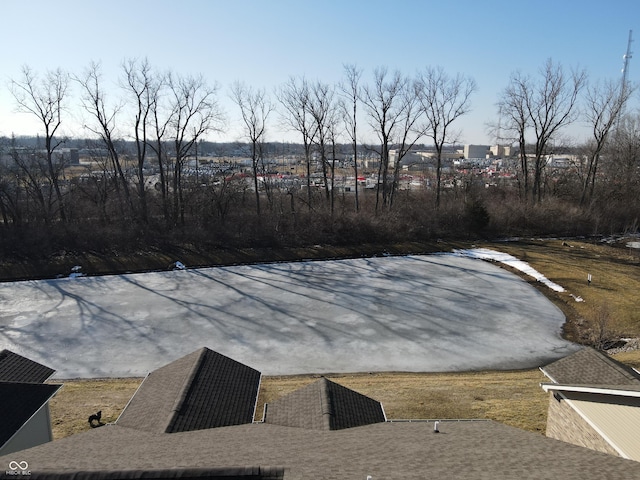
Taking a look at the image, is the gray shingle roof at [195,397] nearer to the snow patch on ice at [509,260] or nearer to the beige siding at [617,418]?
the beige siding at [617,418]

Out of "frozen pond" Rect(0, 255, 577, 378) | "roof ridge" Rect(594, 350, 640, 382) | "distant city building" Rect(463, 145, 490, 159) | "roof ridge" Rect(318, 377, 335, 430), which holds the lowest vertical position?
"frozen pond" Rect(0, 255, 577, 378)

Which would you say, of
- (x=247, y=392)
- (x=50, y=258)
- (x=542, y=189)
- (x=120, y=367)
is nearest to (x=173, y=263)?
(x=50, y=258)

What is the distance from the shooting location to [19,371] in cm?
1038

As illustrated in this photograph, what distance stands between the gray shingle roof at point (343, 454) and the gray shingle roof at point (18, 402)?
1225 mm

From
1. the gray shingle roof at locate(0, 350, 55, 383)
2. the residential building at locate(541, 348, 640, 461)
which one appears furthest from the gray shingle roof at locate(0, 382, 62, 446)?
the residential building at locate(541, 348, 640, 461)

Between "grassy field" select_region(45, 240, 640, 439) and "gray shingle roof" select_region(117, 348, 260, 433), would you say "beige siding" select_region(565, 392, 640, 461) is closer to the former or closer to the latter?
"grassy field" select_region(45, 240, 640, 439)

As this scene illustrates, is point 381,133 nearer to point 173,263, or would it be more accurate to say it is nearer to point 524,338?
point 173,263

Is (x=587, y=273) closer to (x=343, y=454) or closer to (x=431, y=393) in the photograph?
(x=431, y=393)

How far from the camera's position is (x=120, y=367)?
46.7 feet

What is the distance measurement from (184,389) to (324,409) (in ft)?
9.69

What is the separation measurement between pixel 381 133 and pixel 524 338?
2306cm

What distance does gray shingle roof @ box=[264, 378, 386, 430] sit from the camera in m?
8.39

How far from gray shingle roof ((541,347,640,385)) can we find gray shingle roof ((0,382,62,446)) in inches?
428

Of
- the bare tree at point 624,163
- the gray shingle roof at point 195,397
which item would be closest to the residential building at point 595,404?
the gray shingle roof at point 195,397
